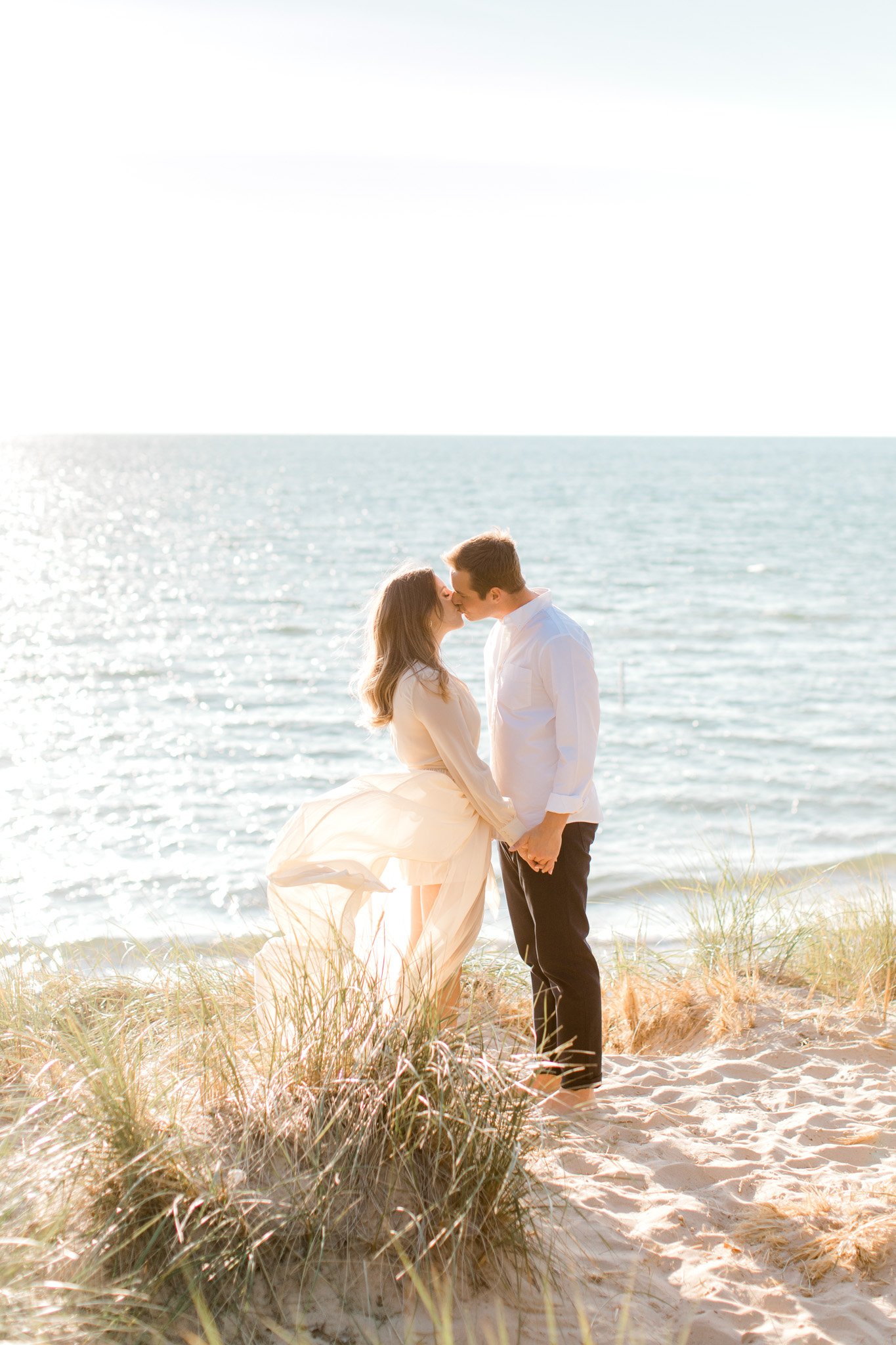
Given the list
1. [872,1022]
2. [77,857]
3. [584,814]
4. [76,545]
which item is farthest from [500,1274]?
[76,545]

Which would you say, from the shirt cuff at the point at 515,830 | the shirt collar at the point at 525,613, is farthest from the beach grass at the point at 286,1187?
the shirt collar at the point at 525,613

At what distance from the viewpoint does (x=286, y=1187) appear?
114 inches

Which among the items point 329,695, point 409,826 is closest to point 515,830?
point 409,826

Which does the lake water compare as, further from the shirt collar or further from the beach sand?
the beach sand

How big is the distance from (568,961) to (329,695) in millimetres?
13979

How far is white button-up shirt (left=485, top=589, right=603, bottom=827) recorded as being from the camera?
4.22 m

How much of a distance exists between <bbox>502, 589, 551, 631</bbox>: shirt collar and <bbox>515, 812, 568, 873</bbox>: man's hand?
29.0 inches

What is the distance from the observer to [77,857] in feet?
33.7

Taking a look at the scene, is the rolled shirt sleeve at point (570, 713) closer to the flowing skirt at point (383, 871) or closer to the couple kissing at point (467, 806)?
the couple kissing at point (467, 806)

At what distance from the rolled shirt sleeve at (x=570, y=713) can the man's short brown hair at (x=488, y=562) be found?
302 mm

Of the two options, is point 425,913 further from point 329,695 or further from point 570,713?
point 329,695

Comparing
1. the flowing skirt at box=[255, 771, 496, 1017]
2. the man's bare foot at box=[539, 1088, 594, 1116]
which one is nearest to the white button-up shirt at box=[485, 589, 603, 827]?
the flowing skirt at box=[255, 771, 496, 1017]

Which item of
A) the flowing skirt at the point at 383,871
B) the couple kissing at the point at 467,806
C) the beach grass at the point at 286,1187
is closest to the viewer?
the beach grass at the point at 286,1187

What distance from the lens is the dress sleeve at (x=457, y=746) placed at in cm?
421
